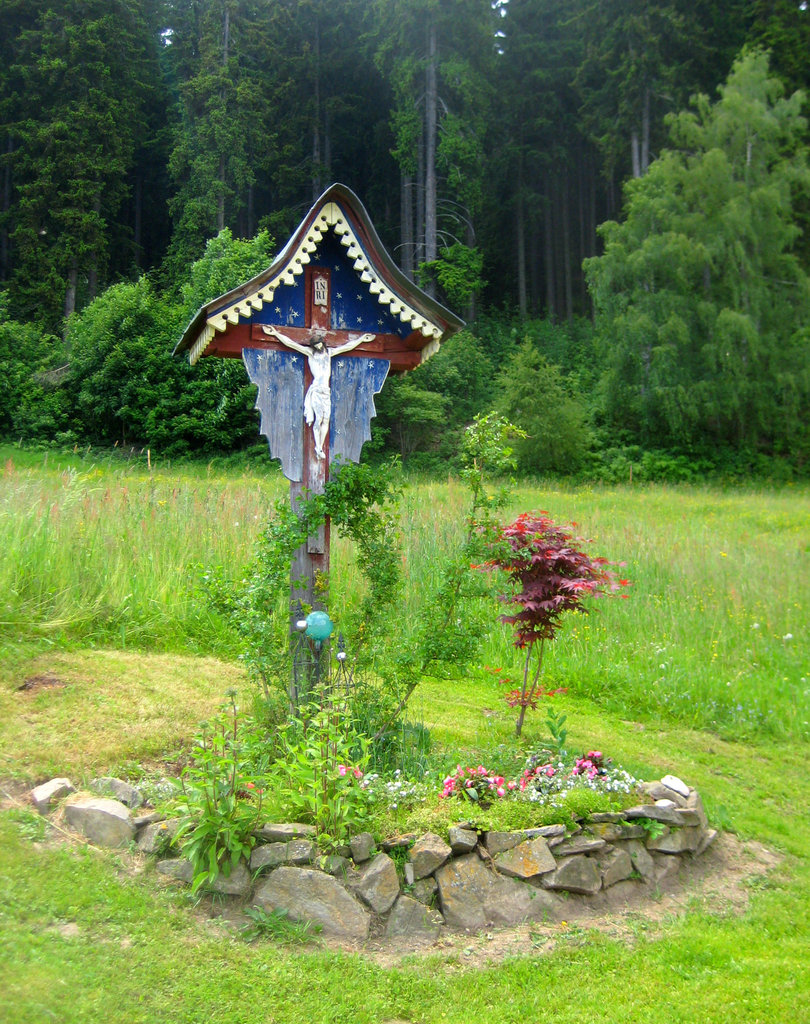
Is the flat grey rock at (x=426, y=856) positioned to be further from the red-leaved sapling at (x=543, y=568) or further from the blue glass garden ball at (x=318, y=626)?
the red-leaved sapling at (x=543, y=568)

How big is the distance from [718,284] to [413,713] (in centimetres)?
2032

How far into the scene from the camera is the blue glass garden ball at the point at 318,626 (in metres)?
4.43

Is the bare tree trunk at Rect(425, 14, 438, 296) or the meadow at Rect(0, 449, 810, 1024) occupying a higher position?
the bare tree trunk at Rect(425, 14, 438, 296)

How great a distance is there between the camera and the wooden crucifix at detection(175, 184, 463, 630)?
4652mm

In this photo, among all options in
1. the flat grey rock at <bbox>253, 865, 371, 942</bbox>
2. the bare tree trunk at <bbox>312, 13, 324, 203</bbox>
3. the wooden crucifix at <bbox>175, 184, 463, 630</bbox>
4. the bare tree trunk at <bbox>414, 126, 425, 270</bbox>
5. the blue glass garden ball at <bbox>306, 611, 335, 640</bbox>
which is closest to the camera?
the flat grey rock at <bbox>253, 865, 371, 942</bbox>

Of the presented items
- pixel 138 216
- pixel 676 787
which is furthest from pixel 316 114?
pixel 676 787

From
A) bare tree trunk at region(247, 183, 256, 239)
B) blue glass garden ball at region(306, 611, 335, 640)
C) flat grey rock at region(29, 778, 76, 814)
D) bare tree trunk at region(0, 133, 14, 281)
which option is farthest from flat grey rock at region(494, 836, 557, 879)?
bare tree trunk at region(247, 183, 256, 239)

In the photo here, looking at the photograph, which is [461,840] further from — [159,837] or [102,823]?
[102,823]

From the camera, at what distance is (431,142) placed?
25375mm

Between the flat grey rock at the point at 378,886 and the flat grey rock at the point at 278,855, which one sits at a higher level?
the flat grey rock at the point at 278,855

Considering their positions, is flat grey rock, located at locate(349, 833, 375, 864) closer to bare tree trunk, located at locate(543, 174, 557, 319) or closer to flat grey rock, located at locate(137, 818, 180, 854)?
flat grey rock, located at locate(137, 818, 180, 854)

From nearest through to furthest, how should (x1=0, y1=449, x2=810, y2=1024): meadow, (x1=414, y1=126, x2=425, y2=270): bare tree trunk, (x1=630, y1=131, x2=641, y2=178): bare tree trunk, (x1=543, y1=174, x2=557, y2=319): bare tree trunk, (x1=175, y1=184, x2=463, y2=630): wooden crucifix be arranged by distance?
1. (x1=0, y1=449, x2=810, y2=1024): meadow
2. (x1=175, y1=184, x2=463, y2=630): wooden crucifix
3. (x1=630, y1=131, x2=641, y2=178): bare tree trunk
4. (x1=414, y1=126, x2=425, y2=270): bare tree trunk
5. (x1=543, y1=174, x2=557, y2=319): bare tree trunk

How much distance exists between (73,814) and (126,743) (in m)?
0.71

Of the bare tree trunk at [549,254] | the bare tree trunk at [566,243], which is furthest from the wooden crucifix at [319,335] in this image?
the bare tree trunk at [566,243]
